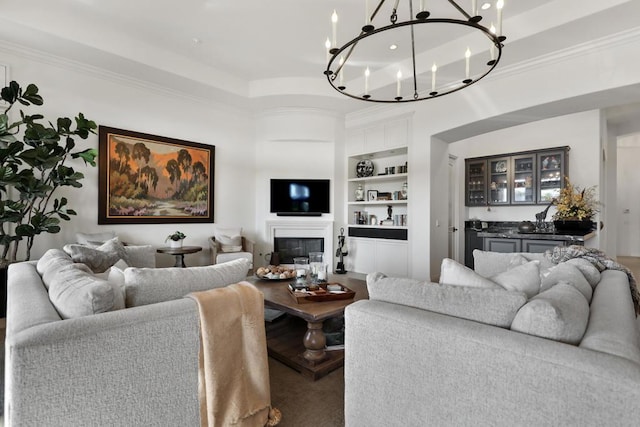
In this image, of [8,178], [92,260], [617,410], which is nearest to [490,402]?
[617,410]

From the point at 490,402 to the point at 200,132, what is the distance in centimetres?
530

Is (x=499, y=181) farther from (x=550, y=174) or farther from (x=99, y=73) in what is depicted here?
(x=99, y=73)

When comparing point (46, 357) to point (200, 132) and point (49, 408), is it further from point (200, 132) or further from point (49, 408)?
point (200, 132)

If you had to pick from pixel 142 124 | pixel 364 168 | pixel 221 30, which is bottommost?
pixel 364 168

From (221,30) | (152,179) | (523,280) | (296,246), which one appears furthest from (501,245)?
(152,179)

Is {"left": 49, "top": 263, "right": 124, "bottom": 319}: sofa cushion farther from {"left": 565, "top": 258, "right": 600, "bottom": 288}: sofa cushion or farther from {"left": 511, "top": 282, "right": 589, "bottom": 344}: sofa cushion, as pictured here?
{"left": 565, "top": 258, "right": 600, "bottom": 288}: sofa cushion

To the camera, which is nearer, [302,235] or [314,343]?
[314,343]

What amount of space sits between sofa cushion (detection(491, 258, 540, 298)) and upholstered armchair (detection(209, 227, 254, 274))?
12.6 ft

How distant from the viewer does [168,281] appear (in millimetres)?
1449

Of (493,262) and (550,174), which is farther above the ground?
(550,174)

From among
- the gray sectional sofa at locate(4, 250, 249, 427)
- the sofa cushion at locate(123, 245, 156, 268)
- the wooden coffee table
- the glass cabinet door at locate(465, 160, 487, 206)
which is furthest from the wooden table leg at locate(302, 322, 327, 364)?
the glass cabinet door at locate(465, 160, 487, 206)

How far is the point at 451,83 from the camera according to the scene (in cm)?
433

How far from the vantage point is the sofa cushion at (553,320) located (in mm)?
1020

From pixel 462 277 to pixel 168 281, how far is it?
1.36 meters
